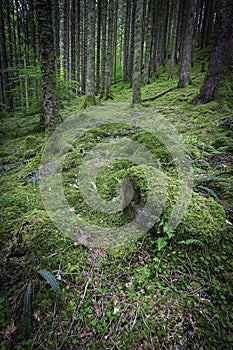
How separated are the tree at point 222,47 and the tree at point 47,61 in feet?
18.3

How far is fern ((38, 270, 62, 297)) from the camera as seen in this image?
1.89 metres

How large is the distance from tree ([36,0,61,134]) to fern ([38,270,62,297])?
4.82 meters

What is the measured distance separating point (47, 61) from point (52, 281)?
230 inches

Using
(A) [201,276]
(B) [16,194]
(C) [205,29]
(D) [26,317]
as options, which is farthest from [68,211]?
(C) [205,29]

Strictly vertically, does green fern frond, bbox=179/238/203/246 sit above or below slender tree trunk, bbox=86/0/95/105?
below

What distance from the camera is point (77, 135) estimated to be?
616cm

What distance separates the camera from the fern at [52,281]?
1.89m

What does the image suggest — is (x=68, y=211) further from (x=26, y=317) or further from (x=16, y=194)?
(x=26, y=317)

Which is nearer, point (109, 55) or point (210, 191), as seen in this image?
point (210, 191)

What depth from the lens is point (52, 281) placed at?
1.91 m

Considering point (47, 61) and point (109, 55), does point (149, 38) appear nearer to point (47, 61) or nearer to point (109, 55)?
point (109, 55)

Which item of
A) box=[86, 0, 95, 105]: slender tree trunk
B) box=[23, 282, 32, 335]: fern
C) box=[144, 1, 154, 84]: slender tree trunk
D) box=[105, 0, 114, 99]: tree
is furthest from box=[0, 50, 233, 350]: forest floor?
box=[144, 1, 154, 84]: slender tree trunk

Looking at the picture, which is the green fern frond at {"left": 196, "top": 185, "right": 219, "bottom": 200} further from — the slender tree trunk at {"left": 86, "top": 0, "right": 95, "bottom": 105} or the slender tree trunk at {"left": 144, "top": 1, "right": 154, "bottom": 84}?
the slender tree trunk at {"left": 144, "top": 1, "right": 154, "bottom": 84}

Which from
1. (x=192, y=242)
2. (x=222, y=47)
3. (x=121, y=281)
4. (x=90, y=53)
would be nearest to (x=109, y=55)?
(x=90, y=53)
